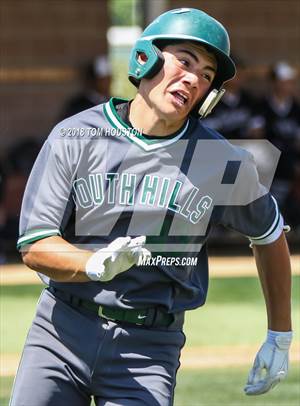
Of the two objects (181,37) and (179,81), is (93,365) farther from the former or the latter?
(181,37)

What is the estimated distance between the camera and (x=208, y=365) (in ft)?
23.1

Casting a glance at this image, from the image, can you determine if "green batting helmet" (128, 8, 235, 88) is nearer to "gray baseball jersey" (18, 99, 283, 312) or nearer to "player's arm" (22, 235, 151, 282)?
"gray baseball jersey" (18, 99, 283, 312)

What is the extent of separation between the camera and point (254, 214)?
3.83 meters

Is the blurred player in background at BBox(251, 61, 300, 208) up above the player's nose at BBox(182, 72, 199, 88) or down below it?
below

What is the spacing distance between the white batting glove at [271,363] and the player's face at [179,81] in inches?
35.5

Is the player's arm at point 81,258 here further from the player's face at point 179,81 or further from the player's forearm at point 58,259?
the player's face at point 179,81

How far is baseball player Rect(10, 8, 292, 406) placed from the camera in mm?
3543

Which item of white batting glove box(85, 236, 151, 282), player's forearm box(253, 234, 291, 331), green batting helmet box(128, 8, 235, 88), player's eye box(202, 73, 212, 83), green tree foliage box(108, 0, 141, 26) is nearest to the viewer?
white batting glove box(85, 236, 151, 282)

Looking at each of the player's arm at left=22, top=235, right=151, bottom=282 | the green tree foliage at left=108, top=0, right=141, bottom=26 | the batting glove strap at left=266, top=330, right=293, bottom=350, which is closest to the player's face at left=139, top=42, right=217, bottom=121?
the player's arm at left=22, top=235, right=151, bottom=282

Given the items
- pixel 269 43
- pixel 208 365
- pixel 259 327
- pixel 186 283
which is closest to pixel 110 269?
pixel 186 283

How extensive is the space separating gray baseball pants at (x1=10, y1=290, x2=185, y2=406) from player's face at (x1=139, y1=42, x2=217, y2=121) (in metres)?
0.75

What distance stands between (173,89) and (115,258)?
69 centimetres

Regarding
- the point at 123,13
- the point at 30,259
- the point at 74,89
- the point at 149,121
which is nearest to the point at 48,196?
the point at 30,259

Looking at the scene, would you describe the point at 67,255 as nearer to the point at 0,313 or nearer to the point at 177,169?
the point at 177,169
